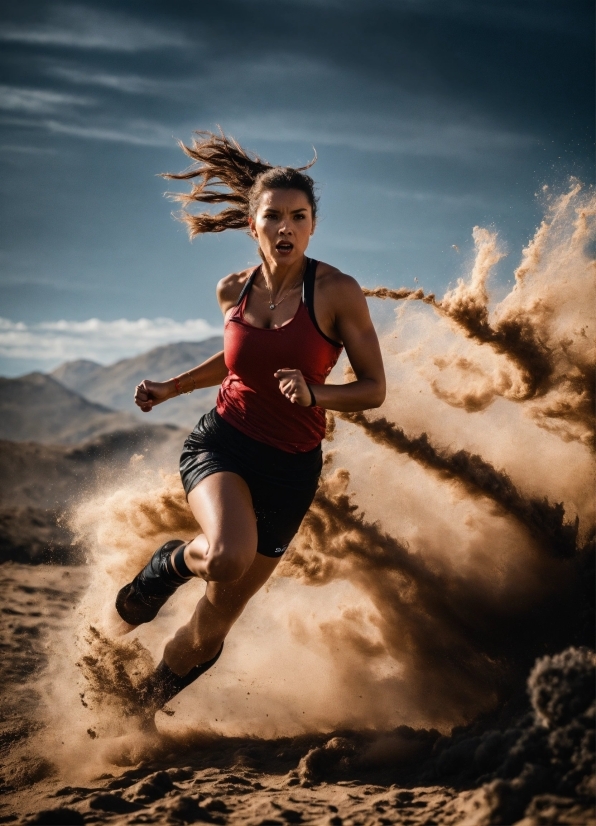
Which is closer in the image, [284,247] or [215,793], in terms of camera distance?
[215,793]

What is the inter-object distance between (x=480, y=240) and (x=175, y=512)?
2.60 meters

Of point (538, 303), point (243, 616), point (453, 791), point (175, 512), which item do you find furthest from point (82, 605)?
point (538, 303)

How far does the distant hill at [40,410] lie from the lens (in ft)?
154

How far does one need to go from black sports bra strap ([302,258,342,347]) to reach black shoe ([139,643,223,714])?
1.69 m

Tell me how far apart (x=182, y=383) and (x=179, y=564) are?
1.09m

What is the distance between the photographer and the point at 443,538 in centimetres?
448

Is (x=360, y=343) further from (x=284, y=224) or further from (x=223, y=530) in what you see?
(x=223, y=530)

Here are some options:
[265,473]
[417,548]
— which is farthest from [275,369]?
[417,548]

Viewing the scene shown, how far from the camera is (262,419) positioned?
353cm

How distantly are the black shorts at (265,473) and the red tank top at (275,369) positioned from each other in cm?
5

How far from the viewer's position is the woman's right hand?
13.3ft

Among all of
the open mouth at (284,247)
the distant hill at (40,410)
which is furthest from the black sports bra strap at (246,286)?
the distant hill at (40,410)

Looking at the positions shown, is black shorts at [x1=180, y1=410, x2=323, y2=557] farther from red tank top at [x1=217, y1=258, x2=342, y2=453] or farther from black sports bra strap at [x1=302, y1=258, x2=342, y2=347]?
black sports bra strap at [x1=302, y1=258, x2=342, y2=347]

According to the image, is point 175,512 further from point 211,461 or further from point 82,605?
point 211,461
